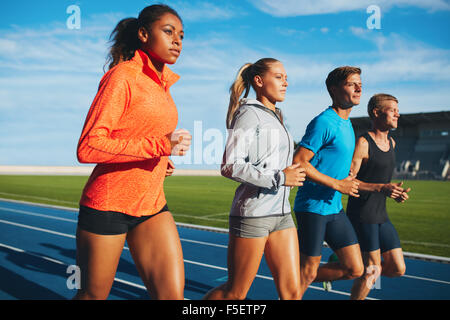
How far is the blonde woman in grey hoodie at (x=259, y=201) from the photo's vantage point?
295 cm

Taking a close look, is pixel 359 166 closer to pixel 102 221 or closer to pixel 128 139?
pixel 128 139

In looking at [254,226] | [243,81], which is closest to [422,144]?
[243,81]

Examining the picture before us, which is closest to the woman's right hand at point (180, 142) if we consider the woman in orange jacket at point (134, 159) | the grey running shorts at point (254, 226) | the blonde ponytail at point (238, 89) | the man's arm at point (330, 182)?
the woman in orange jacket at point (134, 159)

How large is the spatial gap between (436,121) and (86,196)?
54.2m

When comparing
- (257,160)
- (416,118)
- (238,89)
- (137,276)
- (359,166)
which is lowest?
(137,276)

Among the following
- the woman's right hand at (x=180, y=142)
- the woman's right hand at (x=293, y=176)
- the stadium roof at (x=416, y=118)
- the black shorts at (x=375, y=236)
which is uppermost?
the stadium roof at (x=416, y=118)

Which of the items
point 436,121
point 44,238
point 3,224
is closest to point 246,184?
point 44,238

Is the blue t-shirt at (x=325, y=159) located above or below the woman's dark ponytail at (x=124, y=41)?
below

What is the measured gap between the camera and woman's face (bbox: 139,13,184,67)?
263 cm

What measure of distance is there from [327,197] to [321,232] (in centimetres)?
30

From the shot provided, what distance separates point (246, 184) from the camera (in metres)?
3.04

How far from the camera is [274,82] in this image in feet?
10.7

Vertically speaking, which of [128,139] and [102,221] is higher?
[128,139]

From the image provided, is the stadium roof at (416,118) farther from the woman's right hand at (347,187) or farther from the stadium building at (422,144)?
the woman's right hand at (347,187)
